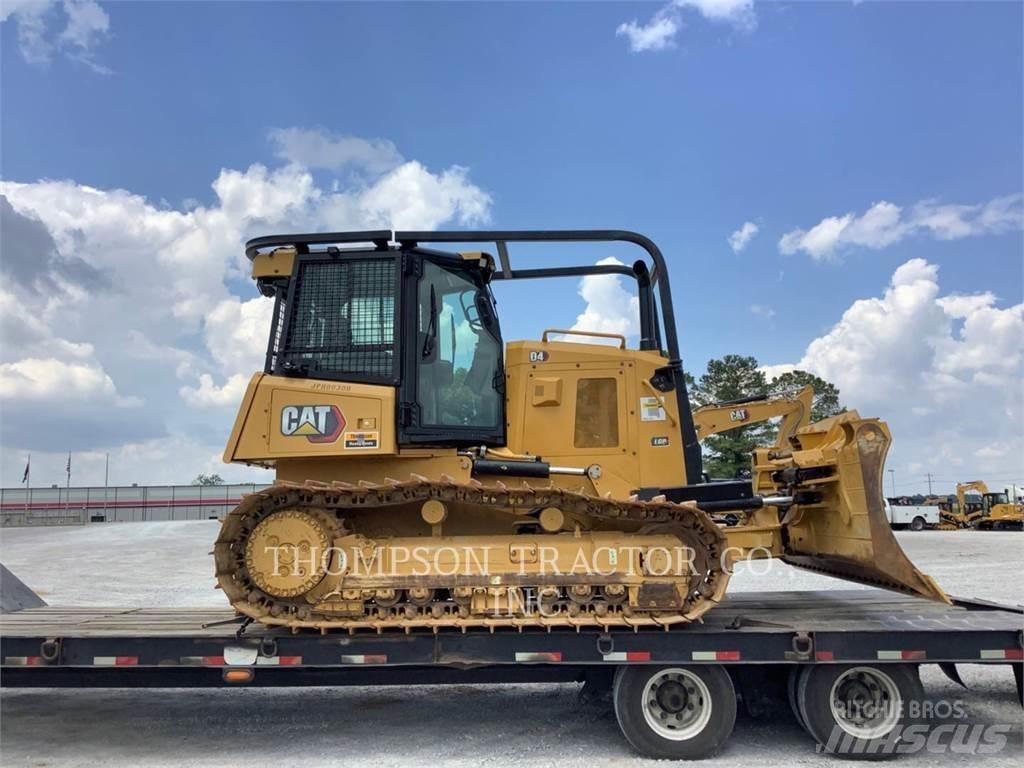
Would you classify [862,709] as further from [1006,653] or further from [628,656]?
[628,656]

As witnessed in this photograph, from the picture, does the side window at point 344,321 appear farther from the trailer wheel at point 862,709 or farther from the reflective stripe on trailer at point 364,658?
the trailer wheel at point 862,709

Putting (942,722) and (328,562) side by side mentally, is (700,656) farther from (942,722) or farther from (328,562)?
(328,562)

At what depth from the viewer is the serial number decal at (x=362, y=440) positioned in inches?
250

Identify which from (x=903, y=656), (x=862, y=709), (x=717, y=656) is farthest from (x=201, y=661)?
(x=903, y=656)

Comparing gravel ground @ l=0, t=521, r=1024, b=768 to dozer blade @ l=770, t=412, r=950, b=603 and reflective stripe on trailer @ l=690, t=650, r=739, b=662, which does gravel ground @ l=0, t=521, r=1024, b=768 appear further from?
dozer blade @ l=770, t=412, r=950, b=603

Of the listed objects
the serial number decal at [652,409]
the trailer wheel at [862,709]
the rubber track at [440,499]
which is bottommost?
the trailer wheel at [862,709]

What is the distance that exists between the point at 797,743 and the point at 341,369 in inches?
199

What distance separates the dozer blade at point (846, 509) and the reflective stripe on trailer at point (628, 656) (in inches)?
86.6

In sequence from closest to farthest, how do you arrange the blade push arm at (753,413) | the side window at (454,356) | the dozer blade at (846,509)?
the dozer blade at (846,509) < the side window at (454,356) < the blade push arm at (753,413)

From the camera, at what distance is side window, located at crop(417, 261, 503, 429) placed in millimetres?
6645

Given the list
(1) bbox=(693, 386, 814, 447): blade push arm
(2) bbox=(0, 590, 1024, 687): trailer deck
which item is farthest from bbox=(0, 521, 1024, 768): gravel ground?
(1) bbox=(693, 386, 814, 447): blade push arm

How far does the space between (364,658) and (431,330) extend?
Result: 284 cm

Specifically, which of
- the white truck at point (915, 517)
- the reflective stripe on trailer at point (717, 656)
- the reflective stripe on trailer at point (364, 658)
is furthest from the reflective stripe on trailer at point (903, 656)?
the white truck at point (915, 517)

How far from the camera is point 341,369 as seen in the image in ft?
21.9
